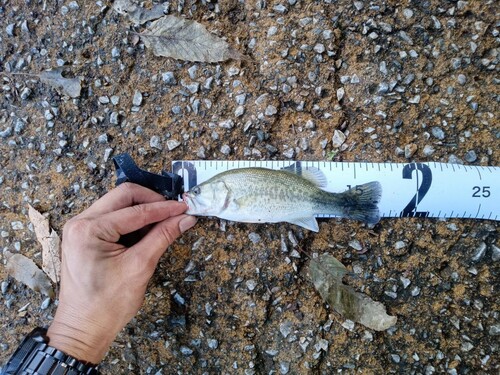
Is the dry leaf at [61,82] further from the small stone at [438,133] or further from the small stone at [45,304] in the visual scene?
the small stone at [438,133]

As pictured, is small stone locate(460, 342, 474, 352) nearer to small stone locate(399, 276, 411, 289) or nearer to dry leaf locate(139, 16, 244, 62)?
small stone locate(399, 276, 411, 289)

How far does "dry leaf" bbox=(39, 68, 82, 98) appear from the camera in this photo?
3936mm

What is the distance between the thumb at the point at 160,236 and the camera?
10.0ft

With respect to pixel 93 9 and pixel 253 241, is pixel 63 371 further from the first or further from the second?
pixel 93 9

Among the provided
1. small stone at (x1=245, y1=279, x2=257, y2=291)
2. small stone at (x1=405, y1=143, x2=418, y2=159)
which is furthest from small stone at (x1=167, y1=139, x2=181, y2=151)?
small stone at (x1=405, y1=143, x2=418, y2=159)

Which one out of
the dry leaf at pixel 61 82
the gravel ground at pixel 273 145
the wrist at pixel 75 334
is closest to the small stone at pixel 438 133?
the gravel ground at pixel 273 145

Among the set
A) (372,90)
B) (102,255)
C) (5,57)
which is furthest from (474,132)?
(5,57)

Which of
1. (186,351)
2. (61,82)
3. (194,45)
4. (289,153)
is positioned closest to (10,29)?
(61,82)

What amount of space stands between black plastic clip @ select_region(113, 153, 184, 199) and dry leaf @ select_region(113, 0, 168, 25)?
1.41 m

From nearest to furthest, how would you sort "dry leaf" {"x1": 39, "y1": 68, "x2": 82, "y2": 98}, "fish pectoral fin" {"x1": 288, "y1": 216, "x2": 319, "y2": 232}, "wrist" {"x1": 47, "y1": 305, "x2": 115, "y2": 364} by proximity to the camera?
"wrist" {"x1": 47, "y1": 305, "x2": 115, "y2": 364}
"fish pectoral fin" {"x1": 288, "y1": 216, "x2": 319, "y2": 232}
"dry leaf" {"x1": 39, "y1": 68, "x2": 82, "y2": 98}

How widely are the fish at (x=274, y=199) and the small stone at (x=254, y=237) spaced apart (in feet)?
0.75

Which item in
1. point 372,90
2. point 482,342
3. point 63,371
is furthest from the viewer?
point 372,90

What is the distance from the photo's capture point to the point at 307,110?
382 cm

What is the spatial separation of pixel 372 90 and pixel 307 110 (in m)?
0.60
